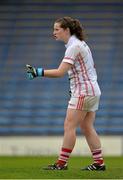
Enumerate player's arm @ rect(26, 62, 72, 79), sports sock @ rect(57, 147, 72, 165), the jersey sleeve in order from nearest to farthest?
player's arm @ rect(26, 62, 72, 79), the jersey sleeve, sports sock @ rect(57, 147, 72, 165)

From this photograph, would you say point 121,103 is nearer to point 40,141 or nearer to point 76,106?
point 40,141

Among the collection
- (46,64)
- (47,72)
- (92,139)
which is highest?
(46,64)

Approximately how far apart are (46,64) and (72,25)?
7.95 metres

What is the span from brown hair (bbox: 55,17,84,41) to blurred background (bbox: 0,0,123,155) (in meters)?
5.24

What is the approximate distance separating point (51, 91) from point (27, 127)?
133 cm

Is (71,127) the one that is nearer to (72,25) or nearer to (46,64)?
(72,25)

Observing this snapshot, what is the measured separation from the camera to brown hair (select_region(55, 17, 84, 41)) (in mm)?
7785

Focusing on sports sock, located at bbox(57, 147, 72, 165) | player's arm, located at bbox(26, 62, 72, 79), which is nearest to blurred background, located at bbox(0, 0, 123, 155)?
sports sock, located at bbox(57, 147, 72, 165)

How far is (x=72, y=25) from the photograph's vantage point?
25.6ft

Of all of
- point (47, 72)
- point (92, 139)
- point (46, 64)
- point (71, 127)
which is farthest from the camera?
point (46, 64)

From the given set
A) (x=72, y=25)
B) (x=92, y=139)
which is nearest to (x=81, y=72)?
(x=72, y=25)

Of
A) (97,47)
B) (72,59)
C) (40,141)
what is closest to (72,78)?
(72,59)

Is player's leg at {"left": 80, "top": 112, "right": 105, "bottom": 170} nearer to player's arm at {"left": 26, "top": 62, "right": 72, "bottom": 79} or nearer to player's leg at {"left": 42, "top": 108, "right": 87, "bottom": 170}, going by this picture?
player's leg at {"left": 42, "top": 108, "right": 87, "bottom": 170}

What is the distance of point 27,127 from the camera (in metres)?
14.0
